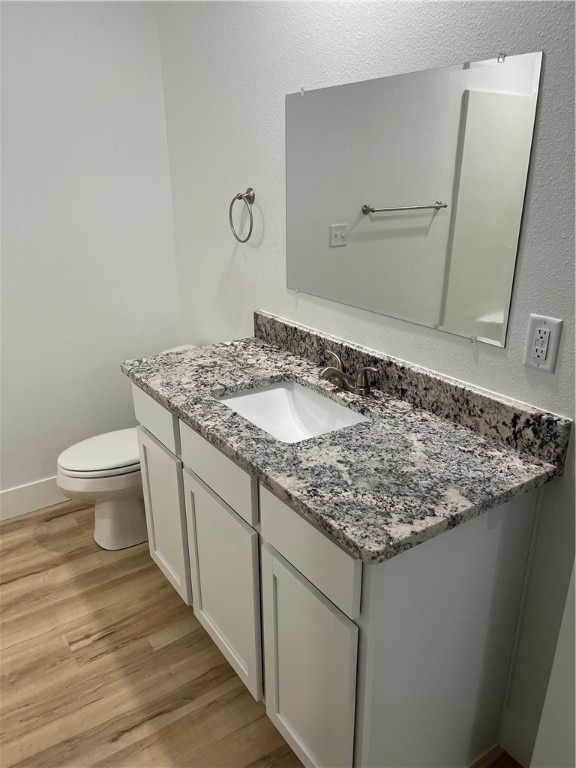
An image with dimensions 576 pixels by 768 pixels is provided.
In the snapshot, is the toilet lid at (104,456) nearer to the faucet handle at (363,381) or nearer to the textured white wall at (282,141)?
the textured white wall at (282,141)

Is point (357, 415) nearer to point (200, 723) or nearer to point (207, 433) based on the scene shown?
point (207, 433)

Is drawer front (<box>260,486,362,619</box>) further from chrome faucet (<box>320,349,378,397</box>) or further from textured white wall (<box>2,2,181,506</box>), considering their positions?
textured white wall (<box>2,2,181,506</box>)

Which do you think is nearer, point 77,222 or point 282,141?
point 282,141

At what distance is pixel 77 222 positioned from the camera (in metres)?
2.52

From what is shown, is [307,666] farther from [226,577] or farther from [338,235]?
[338,235]

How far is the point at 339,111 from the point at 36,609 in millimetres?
1973

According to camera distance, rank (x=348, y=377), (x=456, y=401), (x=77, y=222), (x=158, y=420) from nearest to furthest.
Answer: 1. (x=456, y=401)
2. (x=348, y=377)
3. (x=158, y=420)
4. (x=77, y=222)

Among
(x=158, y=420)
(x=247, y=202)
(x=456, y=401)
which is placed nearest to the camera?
(x=456, y=401)

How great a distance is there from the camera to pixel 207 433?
1.48 metres

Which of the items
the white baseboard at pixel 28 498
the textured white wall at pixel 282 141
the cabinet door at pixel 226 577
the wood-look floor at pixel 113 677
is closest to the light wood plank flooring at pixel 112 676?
the wood-look floor at pixel 113 677

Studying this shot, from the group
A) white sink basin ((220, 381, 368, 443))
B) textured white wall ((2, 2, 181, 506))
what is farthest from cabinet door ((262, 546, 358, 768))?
textured white wall ((2, 2, 181, 506))

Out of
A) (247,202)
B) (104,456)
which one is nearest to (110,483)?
(104,456)

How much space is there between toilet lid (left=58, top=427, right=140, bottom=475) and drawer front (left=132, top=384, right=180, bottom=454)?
1.21ft

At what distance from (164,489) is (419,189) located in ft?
3.95
